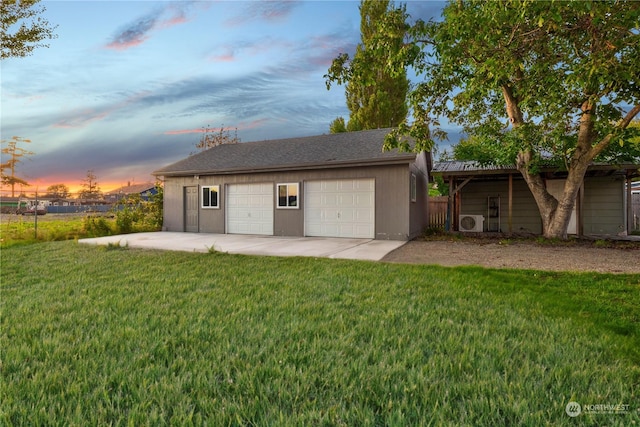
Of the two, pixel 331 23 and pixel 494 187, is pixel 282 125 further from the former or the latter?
pixel 494 187

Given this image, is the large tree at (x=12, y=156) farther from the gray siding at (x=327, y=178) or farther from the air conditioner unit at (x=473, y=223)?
the air conditioner unit at (x=473, y=223)

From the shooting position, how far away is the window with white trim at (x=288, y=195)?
11814mm

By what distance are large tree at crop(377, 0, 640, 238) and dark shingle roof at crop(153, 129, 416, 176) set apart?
205 centimetres

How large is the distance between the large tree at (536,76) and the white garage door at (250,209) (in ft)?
18.7

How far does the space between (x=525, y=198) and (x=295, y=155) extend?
9530 mm

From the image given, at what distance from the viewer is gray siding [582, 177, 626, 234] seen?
1216 centimetres

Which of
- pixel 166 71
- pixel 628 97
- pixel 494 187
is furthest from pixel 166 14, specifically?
pixel 494 187

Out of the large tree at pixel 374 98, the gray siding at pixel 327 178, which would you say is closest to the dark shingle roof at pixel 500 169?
the gray siding at pixel 327 178

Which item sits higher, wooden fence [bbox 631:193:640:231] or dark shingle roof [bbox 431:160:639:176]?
dark shingle roof [bbox 431:160:639:176]

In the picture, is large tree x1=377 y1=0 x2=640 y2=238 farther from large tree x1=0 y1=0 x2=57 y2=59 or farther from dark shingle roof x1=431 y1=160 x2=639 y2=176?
large tree x1=0 y1=0 x2=57 y2=59

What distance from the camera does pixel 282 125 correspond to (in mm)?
18344

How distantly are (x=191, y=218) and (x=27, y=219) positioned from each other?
19.6 ft

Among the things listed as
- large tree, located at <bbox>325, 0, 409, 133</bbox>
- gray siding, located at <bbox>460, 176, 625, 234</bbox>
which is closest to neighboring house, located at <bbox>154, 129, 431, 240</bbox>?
gray siding, located at <bbox>460, 176, 625, 234</bbox>

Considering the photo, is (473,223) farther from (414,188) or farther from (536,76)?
(536,76)
